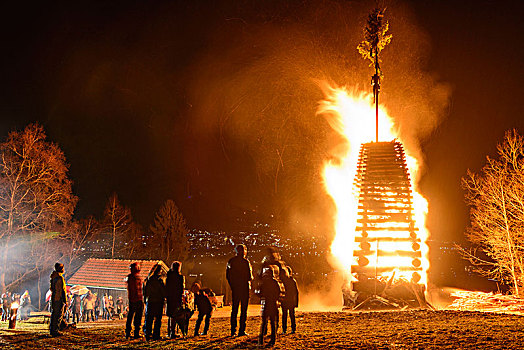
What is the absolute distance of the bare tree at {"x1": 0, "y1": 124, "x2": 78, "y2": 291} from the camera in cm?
2942

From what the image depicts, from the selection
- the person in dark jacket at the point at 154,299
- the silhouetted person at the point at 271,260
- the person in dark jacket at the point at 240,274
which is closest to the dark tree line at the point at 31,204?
the person in dark jacket at the point at 154,299

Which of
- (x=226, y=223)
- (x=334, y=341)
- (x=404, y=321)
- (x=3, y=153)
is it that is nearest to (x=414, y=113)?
(x=404, y=321)

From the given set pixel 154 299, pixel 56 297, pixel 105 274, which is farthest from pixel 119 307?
pixel 154 299

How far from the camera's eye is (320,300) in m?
27.2

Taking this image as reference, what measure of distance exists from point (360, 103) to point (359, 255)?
12.3 metres

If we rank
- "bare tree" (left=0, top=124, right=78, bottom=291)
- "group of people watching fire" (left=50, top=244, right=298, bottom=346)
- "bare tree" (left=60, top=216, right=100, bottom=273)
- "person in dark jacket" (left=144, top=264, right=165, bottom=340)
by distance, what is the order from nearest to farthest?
"group of people watching fire" (left=50, top=244, right=298, bottom=346)
"person in dark jacket" (left=144, top=264, right=165, bottom=340)
"bare tree" (left=0, top=124, right=78, bottom=291)
"bare tree" (left=60, top=216, right=100, bottom=273)

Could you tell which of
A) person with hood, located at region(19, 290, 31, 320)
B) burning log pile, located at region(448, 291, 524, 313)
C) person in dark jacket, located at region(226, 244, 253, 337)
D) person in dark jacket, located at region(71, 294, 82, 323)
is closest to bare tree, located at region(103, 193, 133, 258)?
person with hood, located at region(19, 290, 31, 320)

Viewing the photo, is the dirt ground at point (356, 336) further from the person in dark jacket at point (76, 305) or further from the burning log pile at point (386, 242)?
the person in dark jacket at point (76, 305)

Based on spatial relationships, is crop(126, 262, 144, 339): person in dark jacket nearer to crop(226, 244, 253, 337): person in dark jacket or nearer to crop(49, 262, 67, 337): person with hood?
crop(49, 262, 67, 337): person with hood

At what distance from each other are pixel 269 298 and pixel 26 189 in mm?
25290

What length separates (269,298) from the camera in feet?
32.6

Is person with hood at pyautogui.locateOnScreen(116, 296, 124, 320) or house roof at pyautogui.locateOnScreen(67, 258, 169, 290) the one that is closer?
person with hood at pyautogui.locateOnScreen(116, 296, 124, 320)

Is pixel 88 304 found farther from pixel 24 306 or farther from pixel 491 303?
pixel 491 303

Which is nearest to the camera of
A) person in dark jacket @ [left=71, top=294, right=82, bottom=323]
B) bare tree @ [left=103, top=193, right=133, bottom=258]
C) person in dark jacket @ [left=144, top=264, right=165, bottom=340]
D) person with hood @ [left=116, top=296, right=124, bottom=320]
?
person in dark jacket @ [left=144, top=264, right=165, bottom=340]
